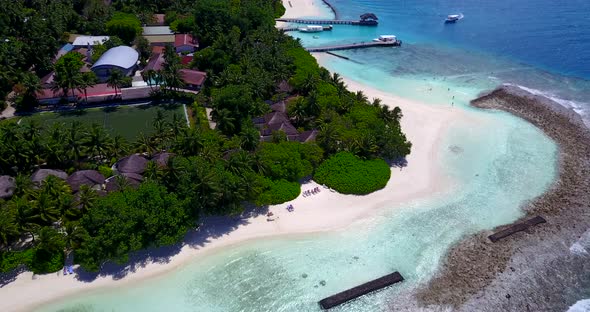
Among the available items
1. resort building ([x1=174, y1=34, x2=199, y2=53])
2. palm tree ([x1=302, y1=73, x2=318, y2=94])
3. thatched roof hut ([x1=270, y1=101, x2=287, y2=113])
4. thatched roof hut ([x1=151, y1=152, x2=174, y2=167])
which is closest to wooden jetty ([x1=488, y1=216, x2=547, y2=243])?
thatched roof hut ([x1=270, y1=101, x2=287, y2=113])

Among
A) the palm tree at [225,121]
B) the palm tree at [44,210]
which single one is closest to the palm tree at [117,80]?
the palm tree at [225,121]

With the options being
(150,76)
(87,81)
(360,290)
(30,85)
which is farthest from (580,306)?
(30,85)

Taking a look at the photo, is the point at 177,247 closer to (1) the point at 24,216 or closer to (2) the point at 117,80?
(1) the point at 24,216

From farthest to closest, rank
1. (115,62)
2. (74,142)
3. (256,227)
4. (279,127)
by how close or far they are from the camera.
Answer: (115,62), (279,127), (74,142), (256,227)

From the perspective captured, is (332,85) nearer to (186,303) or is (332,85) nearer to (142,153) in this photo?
(142,153)

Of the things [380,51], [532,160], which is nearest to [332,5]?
[380,51]

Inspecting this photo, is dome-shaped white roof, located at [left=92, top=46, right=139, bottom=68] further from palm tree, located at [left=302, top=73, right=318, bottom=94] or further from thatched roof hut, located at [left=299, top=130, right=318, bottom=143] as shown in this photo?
thatched roof hut, located at [left=299, top=130, right=318, bottom=143]
